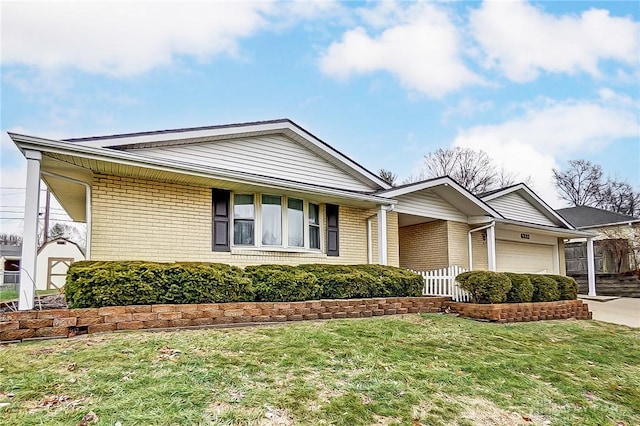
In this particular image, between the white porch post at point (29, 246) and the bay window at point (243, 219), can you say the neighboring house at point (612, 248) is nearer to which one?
the bay window at point (243, 219)

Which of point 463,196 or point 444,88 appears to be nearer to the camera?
point 463,196

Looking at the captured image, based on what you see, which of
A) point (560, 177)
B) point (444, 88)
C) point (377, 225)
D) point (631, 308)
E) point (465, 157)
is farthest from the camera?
point (560, 177)

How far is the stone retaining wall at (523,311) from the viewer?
33.8 feet

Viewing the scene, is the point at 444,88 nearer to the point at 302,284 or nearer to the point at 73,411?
the point at 302,284

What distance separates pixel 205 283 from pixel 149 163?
284 cm

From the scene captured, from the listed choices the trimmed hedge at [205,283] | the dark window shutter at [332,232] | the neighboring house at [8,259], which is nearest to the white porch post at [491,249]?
the dark window shutter at [332,232]

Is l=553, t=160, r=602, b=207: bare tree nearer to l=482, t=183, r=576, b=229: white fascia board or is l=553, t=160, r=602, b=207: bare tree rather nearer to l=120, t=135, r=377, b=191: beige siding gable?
l=482, t=183, r=576, b=229: white fascia board

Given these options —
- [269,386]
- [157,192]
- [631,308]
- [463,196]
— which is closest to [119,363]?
[269,386]

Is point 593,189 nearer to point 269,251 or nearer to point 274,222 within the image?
point 274,222

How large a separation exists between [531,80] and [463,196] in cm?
605

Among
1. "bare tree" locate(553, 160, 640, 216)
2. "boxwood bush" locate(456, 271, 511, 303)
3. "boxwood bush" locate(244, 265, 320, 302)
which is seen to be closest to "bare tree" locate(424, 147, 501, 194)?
"bare tree" locate(553, 160, 640, 216)

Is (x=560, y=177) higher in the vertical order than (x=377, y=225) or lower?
higher

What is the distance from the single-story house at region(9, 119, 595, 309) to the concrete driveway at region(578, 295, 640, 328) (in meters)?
3.77

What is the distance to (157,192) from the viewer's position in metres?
9.70
